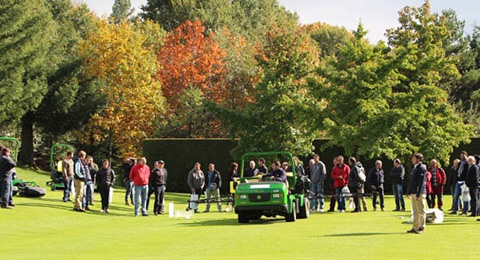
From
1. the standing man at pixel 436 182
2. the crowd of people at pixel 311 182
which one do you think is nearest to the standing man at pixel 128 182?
the crowd of people at pixel 311 182

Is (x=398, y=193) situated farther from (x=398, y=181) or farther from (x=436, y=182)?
(x=436, y=182)

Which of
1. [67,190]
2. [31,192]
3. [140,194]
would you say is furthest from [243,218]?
[31,192]

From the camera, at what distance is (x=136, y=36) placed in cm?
6309

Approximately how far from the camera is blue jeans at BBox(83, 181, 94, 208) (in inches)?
1176

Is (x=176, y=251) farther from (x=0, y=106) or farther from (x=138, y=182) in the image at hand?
(x=0, y=106)

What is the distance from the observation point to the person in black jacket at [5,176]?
2673 cm

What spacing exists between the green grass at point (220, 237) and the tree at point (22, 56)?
22.9 metres

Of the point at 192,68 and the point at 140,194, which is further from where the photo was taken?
the point at 192,68

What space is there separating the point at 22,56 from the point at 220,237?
36.4 meters

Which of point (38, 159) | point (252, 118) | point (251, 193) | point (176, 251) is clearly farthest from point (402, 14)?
point (176, 251)

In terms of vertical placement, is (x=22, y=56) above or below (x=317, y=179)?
above

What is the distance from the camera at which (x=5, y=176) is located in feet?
87.8

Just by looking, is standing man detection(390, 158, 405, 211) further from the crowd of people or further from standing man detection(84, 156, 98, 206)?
standing man detection(84, 156, 98, 206)

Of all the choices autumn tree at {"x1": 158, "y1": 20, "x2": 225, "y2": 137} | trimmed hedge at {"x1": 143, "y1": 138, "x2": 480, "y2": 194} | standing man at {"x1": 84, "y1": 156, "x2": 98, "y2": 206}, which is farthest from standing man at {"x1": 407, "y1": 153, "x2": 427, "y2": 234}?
autumn tree at {"x1": 158, "y1": 20, "x2": 225, "y2": 137}
